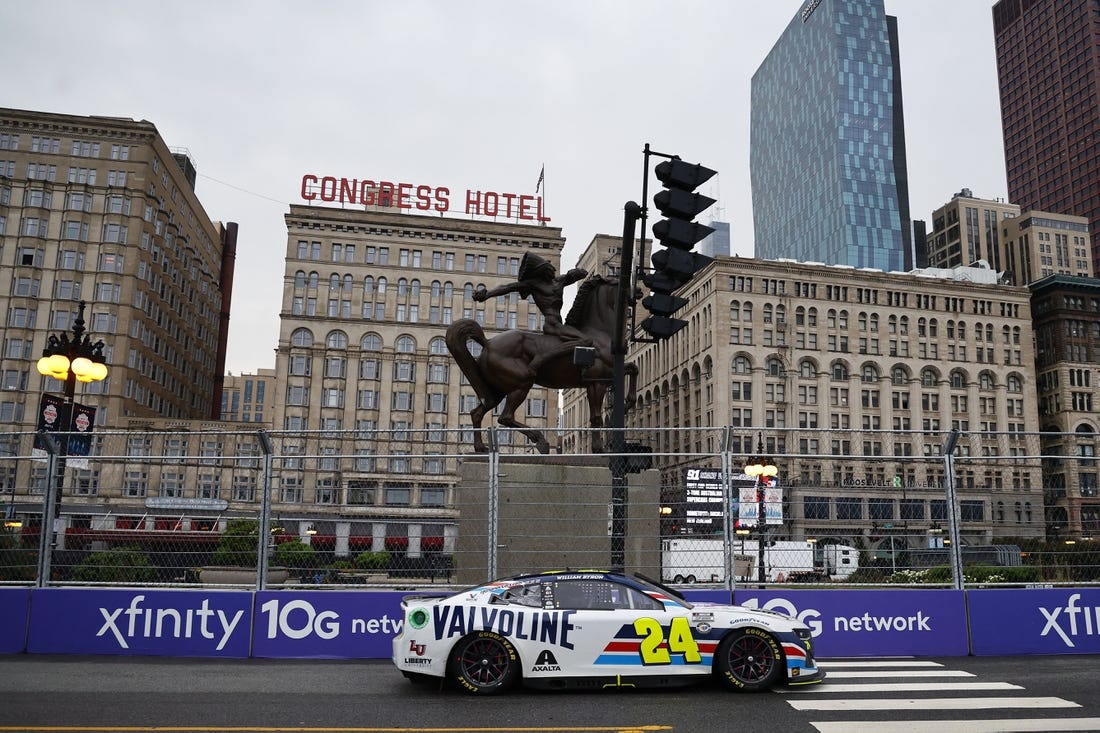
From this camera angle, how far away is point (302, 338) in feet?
281

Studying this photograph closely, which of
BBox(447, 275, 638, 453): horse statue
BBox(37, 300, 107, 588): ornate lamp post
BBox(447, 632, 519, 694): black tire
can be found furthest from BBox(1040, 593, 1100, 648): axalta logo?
BBox(37, 300, 107, 588): ornate lamp post

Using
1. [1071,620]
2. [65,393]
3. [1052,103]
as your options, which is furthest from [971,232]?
[65,393]

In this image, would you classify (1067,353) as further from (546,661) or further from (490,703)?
(490,703)

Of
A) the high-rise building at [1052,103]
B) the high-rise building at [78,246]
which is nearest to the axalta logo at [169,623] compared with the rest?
the high-rise building at [78,246]

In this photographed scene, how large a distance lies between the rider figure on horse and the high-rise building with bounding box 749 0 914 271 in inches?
4804

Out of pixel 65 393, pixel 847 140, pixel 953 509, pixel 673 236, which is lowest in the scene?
pixel 953 509

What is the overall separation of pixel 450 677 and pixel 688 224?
5826mm

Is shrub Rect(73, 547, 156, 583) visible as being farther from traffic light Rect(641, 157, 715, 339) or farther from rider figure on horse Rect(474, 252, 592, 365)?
traffic light Rect(641, 157, 715, 339)

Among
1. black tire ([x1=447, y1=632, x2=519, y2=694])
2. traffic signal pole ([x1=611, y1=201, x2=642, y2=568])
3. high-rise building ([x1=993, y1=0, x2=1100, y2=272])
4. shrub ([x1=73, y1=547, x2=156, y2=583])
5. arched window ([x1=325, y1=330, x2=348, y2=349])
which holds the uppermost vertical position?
high-rise building ([x1=993, y1=0, x2=1100, y2=272])

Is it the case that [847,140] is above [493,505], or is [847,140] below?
above

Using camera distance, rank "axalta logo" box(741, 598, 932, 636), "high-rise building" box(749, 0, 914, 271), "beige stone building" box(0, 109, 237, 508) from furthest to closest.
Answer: "high-rise building" box(749, 0, 914, 271), "beige stone building" box(0, 109, 237, 508), "axalta logo" box(741, 598, 932, 636)

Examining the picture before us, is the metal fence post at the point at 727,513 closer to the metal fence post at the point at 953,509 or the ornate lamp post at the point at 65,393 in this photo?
the metal fence post at the point at 953,509

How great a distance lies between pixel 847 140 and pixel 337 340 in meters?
86.4

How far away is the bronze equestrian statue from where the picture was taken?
14.0 metres
